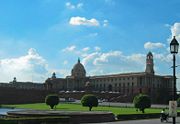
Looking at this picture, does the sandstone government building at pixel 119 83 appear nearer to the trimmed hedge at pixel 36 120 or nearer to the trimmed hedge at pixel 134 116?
the trimmed hedge at pixel 134 116

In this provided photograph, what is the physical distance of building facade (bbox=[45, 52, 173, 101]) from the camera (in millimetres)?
129875

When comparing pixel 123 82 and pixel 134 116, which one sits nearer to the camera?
pixel 134 116

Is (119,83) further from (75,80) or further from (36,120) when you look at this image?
(36,120)

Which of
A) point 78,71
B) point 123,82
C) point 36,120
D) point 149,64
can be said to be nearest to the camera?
point 36,120

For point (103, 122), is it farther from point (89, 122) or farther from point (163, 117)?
point (163, 117)

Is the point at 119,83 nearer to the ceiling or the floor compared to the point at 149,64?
nearer to the floor

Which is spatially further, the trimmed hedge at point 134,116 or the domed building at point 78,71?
the domed building at point 78,71

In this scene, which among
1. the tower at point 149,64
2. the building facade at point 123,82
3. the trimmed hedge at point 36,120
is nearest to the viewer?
the trimmed hedge at point 36,120

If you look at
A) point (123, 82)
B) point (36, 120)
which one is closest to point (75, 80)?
point (123, 82)

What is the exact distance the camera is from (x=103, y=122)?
112ft

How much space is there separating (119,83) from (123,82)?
7.24 feet

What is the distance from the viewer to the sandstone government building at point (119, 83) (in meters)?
127

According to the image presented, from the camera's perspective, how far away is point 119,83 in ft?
477

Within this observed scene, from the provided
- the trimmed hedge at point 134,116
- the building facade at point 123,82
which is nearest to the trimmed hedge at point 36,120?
the trimmed hedge at point 134,116
